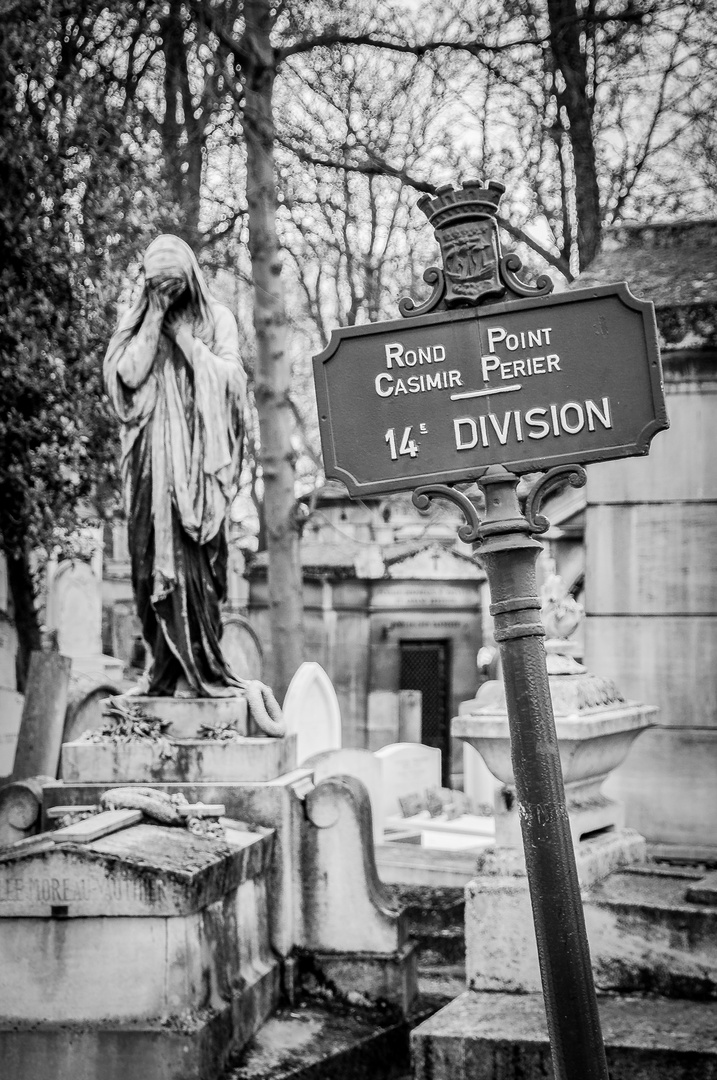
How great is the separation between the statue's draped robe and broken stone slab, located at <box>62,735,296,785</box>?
302 millimetres

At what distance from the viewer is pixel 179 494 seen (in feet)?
19.2

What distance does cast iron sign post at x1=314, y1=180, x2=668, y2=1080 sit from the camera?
2.88 meters

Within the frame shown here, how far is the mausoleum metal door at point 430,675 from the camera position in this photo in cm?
1947

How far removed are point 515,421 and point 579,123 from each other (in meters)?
14.1

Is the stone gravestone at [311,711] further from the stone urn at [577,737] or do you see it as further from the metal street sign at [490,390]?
the metal street sign at [490,390]

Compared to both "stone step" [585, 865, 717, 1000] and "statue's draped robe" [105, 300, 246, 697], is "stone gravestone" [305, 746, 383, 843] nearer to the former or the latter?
"statue's draped robe" [105, 300, 246, 697]

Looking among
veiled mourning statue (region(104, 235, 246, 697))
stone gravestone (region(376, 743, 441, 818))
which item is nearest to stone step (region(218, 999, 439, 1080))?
veiled mourning statue (region(104, 235, 246, 697))

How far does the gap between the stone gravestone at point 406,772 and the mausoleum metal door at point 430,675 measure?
23.9 feet

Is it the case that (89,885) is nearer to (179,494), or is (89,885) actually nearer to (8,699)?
(179,494)

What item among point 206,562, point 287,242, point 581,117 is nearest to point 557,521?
point 581,117

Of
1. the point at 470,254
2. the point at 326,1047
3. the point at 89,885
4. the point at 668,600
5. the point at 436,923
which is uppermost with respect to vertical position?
the point at 470,254

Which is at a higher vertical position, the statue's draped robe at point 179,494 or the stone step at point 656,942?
the statue's draped robe at point 179,494

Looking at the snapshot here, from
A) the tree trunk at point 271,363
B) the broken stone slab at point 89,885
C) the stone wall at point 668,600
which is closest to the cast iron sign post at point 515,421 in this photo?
the broken stone slab at point 89,885

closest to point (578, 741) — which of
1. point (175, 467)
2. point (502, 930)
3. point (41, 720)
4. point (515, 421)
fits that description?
point (502, 930)
